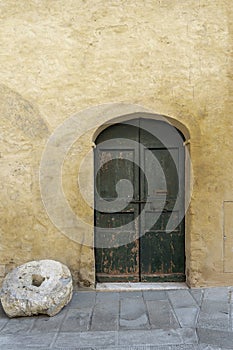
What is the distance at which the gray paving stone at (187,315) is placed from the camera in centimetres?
317

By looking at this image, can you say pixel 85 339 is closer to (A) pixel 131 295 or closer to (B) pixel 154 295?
(A) pixel 131 295

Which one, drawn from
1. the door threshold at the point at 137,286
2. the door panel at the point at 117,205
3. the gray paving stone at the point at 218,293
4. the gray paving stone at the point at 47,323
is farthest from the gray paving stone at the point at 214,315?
the gray paving stone at the point at 47,323

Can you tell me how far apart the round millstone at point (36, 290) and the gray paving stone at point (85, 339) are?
1.46 ft

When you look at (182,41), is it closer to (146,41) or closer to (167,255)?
(146,41)

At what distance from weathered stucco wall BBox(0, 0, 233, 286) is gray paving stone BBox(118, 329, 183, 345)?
1229 mm

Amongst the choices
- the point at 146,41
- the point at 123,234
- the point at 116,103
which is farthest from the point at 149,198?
the point at 146,41

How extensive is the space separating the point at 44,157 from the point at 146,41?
5.89ft

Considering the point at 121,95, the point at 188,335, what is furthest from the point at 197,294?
the point at 121,95

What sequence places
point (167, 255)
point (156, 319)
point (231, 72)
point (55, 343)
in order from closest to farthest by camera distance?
point (55, 343), point (156, 319), point (231, 72), point (167, 255)

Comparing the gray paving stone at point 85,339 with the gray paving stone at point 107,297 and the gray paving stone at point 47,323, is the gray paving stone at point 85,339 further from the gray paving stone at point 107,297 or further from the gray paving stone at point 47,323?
the gray paving stone at point 107,297

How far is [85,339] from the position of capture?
293 cm

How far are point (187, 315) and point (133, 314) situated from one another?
503mm

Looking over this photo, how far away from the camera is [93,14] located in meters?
4.20

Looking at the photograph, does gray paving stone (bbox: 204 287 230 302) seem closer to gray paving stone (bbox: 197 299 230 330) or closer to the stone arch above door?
gray paving stone (bbox: 197 299 230 330)
